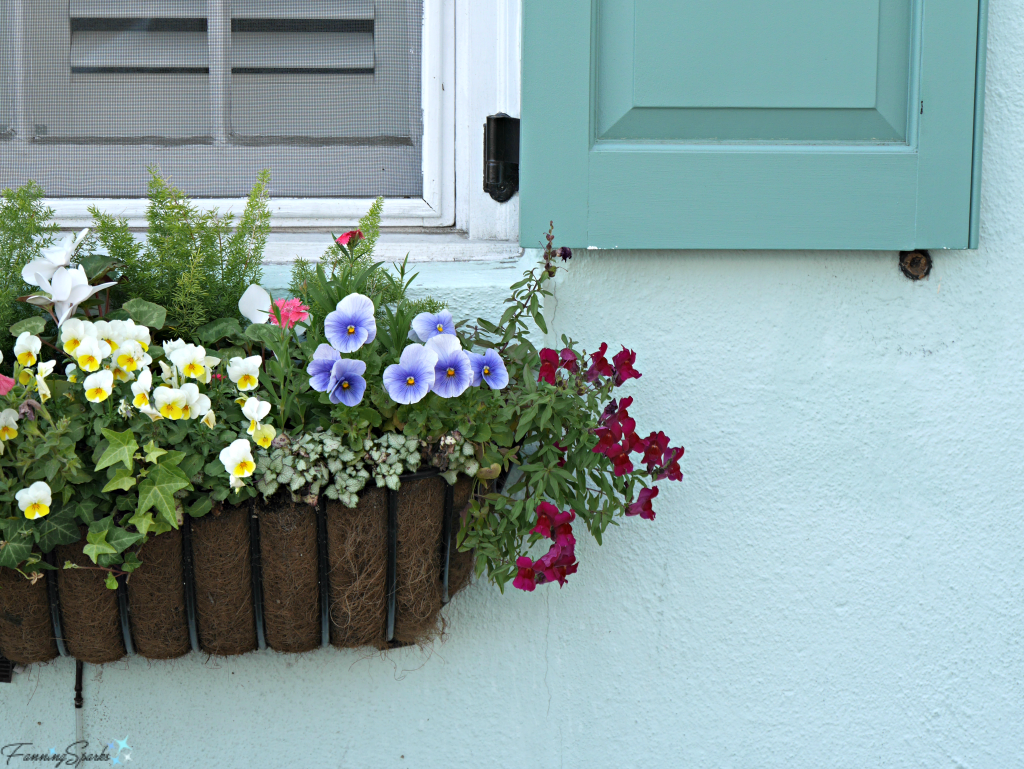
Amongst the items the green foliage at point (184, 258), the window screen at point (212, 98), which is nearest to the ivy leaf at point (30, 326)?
the green foliage at point (184, 258)

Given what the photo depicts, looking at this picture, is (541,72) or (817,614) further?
(817,614)

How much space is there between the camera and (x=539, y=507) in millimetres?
1238

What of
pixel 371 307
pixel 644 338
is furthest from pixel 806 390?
pixel 371 307

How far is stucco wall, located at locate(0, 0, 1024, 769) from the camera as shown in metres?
1.46

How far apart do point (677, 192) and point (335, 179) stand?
0.66m

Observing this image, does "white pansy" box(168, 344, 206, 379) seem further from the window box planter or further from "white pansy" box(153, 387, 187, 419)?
the window box planter

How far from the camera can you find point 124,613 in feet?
4.06

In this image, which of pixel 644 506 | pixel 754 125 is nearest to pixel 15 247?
pixel 644 506

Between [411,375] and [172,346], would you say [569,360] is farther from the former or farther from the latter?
[172,346]

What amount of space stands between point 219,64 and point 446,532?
3.33 ft

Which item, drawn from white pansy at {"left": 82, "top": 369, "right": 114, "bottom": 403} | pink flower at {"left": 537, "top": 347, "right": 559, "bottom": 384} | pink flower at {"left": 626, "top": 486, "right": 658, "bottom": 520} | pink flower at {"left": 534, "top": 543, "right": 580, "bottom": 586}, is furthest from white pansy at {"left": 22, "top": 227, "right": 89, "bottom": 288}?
pink flower at {"left": 626, "top": 486, "right": 658, "bottom": 520}

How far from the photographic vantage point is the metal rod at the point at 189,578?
1189 millimetres

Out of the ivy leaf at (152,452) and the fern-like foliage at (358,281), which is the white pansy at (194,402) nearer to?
the ivy leaf at (152,452)

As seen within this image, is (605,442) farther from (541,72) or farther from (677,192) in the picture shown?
(541,72)
